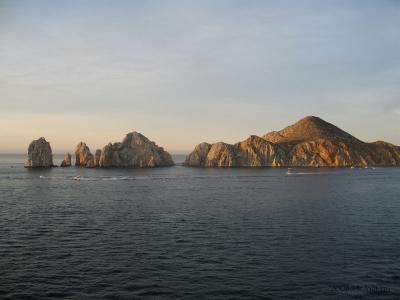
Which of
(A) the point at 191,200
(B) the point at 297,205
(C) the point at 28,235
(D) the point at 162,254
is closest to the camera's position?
(D) the point at 162,254

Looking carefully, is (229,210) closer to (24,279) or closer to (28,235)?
(28,235)

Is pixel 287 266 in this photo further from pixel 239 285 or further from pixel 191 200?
pixel 191 200

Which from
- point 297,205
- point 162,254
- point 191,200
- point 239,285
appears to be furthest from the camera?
point 191,200

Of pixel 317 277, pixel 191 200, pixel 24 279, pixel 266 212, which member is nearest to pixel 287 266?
pixel 317 277

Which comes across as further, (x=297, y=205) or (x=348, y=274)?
(x=297, y=205)

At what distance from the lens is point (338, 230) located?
55.3 meters

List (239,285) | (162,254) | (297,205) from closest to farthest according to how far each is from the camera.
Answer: (239,285)
(162,254)
(297,205)

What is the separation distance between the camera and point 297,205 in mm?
83062

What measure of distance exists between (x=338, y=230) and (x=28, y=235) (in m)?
38.7

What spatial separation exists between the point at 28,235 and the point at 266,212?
125 feet

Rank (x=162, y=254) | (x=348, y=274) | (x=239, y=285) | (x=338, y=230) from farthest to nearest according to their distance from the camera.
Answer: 1. (x=338, y=230)
2. (x=162, y=254)
3. (x=348, y=274)
4. (x=239, y=285)

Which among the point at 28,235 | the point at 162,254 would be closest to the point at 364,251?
the point at 162,254

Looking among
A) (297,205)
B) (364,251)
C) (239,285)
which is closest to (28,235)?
(239,285)

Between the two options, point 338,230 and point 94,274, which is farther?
point 338,230
